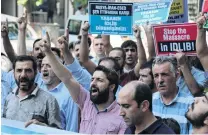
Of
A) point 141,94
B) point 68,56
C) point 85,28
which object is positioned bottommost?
point 141,94

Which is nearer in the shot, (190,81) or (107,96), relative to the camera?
(107,96)

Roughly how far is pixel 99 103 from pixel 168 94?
64cm

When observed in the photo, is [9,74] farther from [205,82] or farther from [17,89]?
[205,82]

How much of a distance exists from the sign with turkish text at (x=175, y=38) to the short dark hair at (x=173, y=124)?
1.30 meters

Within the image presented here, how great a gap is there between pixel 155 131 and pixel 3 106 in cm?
222

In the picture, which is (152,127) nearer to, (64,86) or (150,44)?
(64,86)

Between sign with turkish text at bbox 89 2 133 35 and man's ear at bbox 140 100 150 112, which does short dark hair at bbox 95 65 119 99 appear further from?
sign with turkish text at bbox 89 2 133 35

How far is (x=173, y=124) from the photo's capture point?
5344 mm

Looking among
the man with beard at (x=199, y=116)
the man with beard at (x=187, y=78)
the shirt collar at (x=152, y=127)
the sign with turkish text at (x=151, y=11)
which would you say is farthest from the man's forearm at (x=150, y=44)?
the man with beard at (x=199, y=116)

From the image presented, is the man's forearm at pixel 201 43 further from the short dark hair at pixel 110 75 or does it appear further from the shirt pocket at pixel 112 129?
the shirt pocket at pixel 112 129

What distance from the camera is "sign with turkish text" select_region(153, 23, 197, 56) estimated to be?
6699 mm

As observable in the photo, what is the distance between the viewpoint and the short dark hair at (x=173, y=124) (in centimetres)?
527

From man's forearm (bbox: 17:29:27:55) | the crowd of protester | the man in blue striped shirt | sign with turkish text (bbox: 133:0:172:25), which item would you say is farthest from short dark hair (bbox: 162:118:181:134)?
man's forearm (bbox: 17:29:27:55)

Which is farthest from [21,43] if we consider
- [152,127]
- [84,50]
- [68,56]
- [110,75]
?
[152,127]
